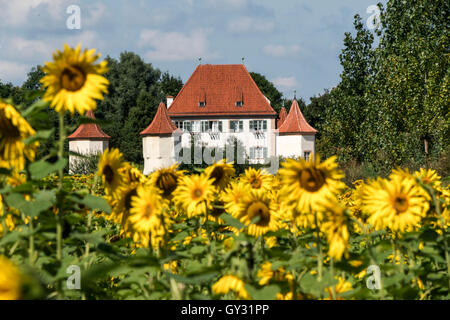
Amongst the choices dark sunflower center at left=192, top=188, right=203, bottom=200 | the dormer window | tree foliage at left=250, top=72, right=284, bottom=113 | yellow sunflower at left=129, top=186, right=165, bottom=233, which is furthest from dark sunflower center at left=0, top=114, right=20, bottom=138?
tree foliage at left=250, top=72, right=284, bottom=113

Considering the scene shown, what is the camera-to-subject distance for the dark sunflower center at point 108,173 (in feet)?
9.51

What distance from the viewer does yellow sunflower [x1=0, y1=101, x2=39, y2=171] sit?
94.7 inches

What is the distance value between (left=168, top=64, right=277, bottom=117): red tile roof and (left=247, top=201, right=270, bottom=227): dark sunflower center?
4531 centimetres

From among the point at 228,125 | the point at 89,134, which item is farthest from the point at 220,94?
the point at 89,134

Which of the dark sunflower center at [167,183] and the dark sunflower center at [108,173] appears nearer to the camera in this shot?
the dark sunflower center at [108,173]

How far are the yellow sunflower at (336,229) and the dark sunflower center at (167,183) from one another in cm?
118

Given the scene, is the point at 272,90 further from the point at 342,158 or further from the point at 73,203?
the point at 73,203

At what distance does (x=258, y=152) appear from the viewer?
48688mm

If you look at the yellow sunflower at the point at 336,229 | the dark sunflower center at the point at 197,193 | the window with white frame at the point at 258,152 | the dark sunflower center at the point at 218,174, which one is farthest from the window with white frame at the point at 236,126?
the yellow sunflower at the point at 336,229

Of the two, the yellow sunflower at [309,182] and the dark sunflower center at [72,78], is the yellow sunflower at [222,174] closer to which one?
the yellow sunflower at [309,182]

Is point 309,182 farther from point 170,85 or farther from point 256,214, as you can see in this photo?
point 170,85

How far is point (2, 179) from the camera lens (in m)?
2.57

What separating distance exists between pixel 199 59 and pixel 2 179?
163ft

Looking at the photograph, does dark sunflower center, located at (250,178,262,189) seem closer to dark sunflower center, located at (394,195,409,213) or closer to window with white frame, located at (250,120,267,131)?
dark sunflower center, located at (394,195,409,213)
